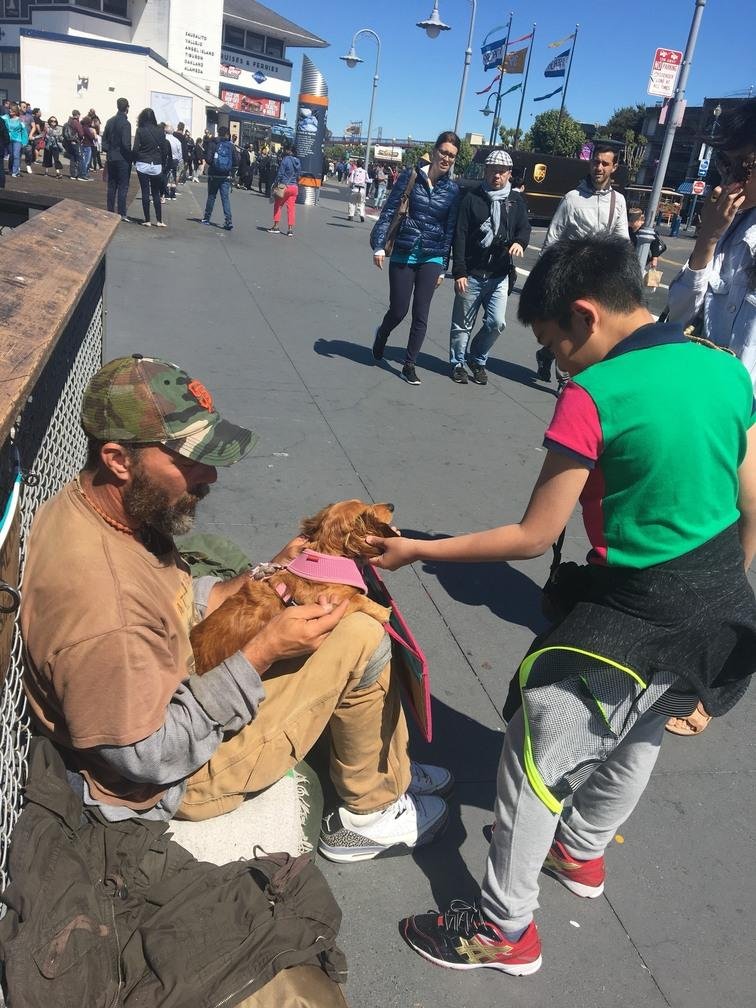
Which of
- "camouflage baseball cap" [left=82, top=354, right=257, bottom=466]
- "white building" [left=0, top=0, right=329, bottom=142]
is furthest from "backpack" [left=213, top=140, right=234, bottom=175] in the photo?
"white building" [left=0, top=0, right=329, bottom=142]

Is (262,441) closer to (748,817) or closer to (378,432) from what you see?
(378,432)

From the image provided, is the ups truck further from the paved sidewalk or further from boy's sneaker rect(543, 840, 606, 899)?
boy's sneaker rect(543, 840, 606, 899)

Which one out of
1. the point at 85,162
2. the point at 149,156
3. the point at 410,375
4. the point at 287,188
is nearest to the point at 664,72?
the point at 287,188

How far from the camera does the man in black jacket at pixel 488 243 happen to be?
6.82 metres

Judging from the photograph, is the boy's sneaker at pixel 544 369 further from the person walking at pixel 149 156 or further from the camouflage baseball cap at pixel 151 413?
the person walking at pixel 149 156

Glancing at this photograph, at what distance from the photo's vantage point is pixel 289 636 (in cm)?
210

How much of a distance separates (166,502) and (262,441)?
3.52 m

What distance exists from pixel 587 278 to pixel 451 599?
2.35 meters

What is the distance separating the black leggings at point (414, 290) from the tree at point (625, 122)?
219 feet

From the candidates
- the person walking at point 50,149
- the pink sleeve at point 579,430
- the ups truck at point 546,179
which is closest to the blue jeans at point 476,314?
the pink sleeve at point 579,430

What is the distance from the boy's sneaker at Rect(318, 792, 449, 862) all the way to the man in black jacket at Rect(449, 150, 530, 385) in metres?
5.43

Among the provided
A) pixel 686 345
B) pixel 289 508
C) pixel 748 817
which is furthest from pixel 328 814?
pixel 289 508

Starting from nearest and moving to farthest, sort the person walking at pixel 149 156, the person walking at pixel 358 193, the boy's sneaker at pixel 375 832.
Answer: the boy's sneaker at pixel 375 832, the person walking at pixel 149 156, the person walking at pixel 358 193

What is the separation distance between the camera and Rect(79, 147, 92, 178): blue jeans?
25.0m
